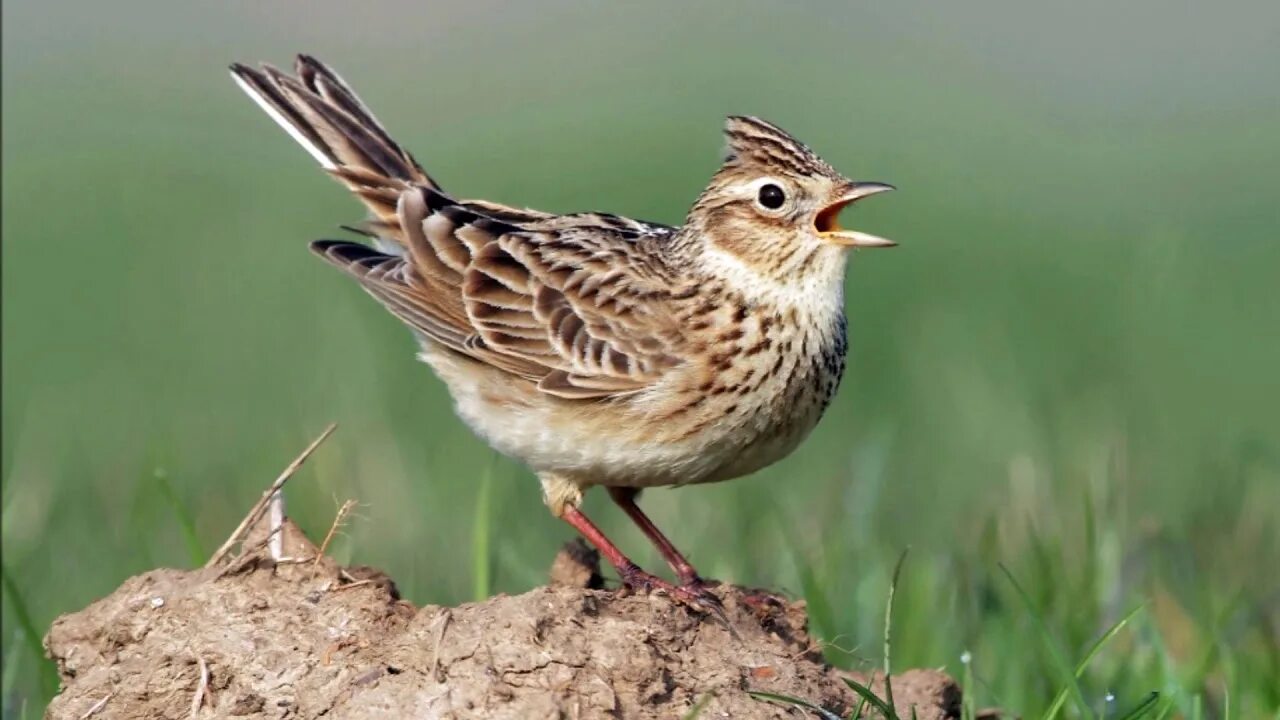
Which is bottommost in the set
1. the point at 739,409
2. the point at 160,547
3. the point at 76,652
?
the point at 160,547

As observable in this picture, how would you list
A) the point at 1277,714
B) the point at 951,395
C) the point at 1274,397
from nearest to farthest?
the point at 1277,714 < the point at 951,395 < the point at 1274,397

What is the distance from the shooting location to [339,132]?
25.3 feet

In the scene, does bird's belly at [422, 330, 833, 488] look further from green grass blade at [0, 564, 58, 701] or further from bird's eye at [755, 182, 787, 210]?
green grass blade at [0, 564, 58, 701]

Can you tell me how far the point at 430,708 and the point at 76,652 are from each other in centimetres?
109

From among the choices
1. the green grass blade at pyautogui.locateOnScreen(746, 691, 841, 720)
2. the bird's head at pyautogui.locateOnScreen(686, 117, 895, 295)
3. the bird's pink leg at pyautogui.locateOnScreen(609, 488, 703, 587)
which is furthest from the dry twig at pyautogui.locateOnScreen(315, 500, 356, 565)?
the bird's head at pyautogui.locateOnScreen(686, 117, 895, 295)

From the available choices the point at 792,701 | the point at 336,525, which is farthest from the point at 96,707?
the point at 792,701

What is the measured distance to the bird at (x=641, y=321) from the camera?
6227 mm

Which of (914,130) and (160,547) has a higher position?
(914,130)

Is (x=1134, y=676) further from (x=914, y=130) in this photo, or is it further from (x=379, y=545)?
(x=914, y=130)

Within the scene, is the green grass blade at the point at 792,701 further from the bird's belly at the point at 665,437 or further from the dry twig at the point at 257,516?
the bird's belly at the point at 665,437

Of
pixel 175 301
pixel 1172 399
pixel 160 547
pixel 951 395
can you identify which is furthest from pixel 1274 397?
pixel 175 301

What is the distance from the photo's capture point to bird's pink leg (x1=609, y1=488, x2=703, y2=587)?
5.81 m

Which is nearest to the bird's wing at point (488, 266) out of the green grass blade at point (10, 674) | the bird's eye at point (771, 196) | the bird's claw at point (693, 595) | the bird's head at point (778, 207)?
the bird's head at point (778, 207)

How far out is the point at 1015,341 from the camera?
12.2 m
